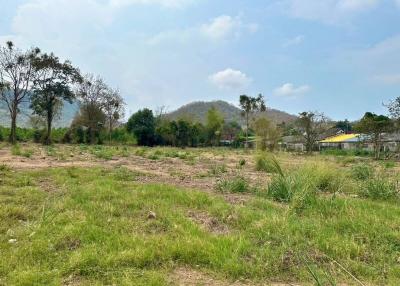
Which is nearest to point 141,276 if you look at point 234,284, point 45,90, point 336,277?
point 234,284

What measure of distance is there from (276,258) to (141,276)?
120 cm

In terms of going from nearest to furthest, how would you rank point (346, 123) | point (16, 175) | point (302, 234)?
point (302, 234)
point (16, 175)
point (346, 123)

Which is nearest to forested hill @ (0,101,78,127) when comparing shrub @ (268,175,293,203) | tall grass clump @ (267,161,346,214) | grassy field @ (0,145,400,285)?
tall grass clump @ (267,161,346,214)

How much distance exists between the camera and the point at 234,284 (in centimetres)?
304

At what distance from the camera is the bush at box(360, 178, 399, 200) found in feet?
21.2

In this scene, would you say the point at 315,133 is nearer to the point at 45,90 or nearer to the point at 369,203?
the point at 45,90

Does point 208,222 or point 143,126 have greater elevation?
point 143,126

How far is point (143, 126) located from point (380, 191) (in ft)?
139

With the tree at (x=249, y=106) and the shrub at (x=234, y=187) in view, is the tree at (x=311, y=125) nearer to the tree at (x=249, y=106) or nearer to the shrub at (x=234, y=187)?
the tree at (x=249, y=106)

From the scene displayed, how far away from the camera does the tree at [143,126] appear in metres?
47.6

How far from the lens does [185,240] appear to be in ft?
12.7

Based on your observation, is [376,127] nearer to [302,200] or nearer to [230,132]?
[302,200]

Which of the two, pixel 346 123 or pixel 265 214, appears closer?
pixel 265 214

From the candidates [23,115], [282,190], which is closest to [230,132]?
[23,115]
